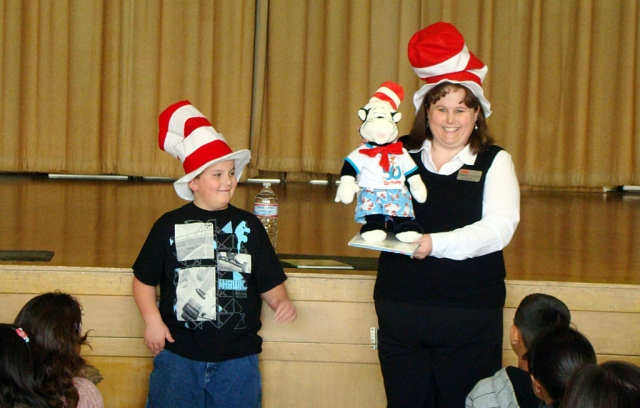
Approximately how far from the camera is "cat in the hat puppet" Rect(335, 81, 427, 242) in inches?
85.0

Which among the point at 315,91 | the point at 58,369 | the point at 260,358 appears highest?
the point at 315,91

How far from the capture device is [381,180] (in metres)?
2.18

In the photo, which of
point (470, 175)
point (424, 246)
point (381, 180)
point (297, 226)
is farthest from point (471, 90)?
point (297, 226)

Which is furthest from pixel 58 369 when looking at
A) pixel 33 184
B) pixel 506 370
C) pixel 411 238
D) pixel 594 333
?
pixel 33 184

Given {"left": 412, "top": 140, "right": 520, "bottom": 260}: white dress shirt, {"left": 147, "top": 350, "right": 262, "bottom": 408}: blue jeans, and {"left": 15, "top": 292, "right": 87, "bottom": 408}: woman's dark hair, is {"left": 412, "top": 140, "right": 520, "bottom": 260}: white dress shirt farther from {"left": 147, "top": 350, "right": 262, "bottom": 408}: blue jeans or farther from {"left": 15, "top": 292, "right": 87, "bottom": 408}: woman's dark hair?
{"left": 15, "top": 292, "right": 87, "bottom": 408}: woman's dark hair

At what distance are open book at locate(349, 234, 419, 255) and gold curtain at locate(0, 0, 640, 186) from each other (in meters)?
4.91

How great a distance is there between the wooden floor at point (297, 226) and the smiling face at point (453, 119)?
3.01 ft

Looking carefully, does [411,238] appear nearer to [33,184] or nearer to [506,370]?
[506,370]

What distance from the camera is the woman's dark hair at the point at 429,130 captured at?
2.16m

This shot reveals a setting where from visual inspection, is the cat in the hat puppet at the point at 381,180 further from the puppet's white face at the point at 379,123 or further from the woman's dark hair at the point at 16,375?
the woman's dark hair at the point at 16,375

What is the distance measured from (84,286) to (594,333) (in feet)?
5.83

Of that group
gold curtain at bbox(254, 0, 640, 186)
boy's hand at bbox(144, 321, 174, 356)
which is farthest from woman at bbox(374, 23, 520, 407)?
gold curtain at bbox(254, 0, 640, 186)

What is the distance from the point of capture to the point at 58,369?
1.87 meters

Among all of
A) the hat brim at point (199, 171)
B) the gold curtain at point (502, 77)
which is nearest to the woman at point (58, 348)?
the hat brim at point (199, 171)
